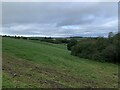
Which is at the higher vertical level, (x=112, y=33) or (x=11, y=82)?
(x=112, y=33)

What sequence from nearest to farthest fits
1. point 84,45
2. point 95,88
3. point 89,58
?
point 95,88 → point 89,58 → point 84,45

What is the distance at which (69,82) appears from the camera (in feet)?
33.5

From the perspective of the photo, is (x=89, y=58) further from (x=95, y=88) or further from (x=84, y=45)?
(x=95, y=88)

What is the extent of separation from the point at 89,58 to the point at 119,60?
3.54 meters

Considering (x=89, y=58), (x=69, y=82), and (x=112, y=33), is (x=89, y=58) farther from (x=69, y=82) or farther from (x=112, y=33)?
(x=69, y=82)

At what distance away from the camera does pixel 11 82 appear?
835 centimetres

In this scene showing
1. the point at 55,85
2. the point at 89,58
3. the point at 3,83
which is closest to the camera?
the point at 3,83

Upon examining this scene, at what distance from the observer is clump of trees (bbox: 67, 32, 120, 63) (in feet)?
85.8

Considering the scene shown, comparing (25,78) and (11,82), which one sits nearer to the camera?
(11,82)

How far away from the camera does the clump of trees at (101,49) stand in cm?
2616

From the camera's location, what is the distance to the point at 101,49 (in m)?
27.7

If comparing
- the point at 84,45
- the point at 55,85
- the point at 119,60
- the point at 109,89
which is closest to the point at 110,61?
the point at 119,60

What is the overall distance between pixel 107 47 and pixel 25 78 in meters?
18.9

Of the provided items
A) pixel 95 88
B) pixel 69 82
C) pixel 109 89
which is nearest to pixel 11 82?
pixel 69 82
